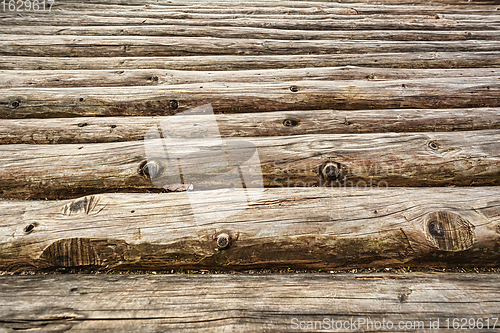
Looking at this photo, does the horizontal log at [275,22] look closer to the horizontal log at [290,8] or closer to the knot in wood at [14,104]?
the horizontal log at [290,8]

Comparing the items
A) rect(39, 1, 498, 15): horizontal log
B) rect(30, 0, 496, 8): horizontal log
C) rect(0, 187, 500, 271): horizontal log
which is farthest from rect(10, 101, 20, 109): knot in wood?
rect(30, 0, 496, 8): horizontal log

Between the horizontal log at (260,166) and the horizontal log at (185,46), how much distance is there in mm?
2327

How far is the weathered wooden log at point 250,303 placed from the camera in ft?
4.59

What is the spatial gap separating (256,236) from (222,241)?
26 cm

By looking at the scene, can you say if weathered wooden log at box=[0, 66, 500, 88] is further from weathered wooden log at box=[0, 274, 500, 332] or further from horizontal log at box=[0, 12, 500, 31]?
weathered wooden log at box=[0, 274, 500, 332]

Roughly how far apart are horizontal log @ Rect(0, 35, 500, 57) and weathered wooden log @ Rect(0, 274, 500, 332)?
3.47 meters

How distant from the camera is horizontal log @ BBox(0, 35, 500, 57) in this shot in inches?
149

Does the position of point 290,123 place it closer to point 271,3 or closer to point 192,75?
point 192,75

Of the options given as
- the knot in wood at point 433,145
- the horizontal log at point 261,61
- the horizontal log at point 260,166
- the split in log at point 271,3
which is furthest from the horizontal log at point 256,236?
the split in log at point 271,3

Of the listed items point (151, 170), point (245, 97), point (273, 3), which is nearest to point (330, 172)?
point (245, 97)

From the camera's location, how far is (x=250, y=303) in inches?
58.6

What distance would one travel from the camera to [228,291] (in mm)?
1564

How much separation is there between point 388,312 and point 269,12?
225 inches

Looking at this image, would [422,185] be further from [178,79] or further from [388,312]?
[178,79]
